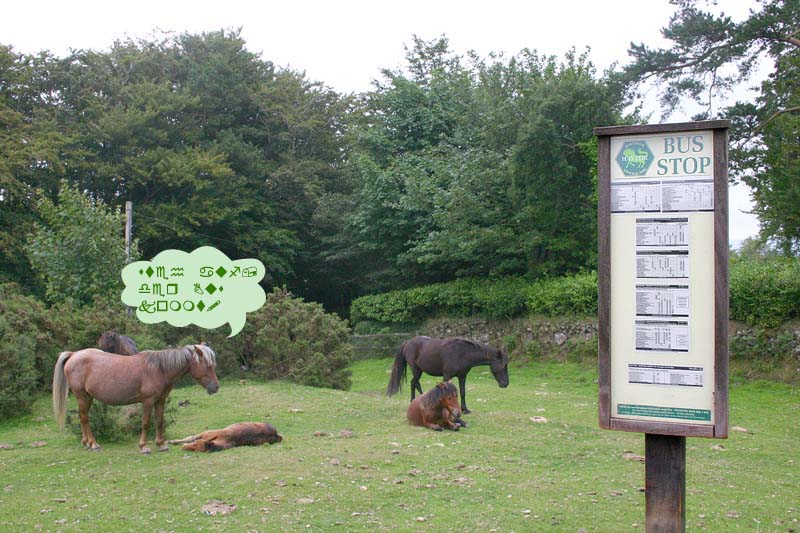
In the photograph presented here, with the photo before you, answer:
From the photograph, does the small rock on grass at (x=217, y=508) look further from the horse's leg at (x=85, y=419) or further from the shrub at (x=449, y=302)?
the shrub at (x=449, y=302)

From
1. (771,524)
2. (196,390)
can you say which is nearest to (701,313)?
(771,524)

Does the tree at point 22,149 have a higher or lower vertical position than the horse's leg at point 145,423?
higher

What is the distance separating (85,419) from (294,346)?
258 inches

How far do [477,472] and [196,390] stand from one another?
25.0 feet

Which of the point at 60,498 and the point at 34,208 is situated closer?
the point at 60,498

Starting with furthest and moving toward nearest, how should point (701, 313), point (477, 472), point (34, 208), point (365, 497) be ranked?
point (34, 208) < point (477, 472) < point (365, 497) < point (701, 313)

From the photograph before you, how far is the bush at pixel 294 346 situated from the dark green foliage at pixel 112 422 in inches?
221

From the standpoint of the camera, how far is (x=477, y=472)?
7625 mm

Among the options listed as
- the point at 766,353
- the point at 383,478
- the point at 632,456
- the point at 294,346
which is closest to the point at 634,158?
the point at 383,478

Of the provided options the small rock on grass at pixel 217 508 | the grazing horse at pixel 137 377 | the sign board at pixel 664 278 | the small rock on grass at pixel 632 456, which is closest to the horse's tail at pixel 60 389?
the grazing horse at pixel 137 377

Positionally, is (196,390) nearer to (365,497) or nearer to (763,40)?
(365,497)

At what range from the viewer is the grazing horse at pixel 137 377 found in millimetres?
8484

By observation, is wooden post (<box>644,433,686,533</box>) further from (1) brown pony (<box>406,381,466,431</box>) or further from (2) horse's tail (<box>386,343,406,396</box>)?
(2) horse's tail (<box>386,343,406,396</box>)

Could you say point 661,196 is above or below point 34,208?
below
